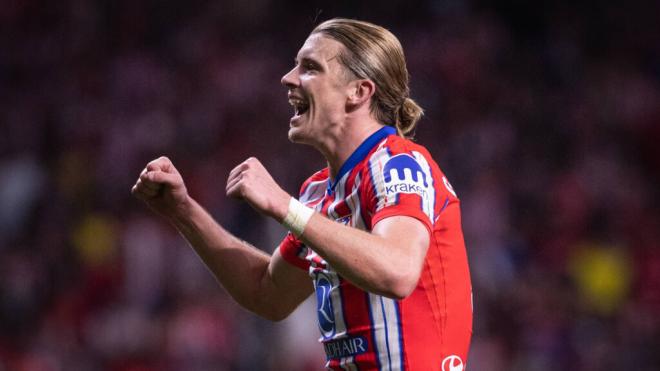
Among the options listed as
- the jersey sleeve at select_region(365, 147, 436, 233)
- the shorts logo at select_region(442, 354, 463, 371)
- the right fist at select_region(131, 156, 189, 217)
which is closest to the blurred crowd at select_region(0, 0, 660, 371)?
the right fist at select_region(131, 156, 189, 217)

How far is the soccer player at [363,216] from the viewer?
126 inches

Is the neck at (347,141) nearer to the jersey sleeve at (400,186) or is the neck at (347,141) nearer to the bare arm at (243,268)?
the jersey sleeve at (400,186)

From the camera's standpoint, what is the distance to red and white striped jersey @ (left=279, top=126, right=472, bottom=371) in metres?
3.47

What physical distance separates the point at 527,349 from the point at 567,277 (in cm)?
78

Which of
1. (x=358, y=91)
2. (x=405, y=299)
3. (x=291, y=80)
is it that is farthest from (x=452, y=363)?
(x=291, y=80)

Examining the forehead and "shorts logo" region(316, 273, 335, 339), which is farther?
the forehead

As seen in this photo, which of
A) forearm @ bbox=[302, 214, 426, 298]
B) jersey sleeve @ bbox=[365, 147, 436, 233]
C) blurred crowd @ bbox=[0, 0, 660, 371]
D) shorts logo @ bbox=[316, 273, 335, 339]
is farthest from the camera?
blurred crowd @ bbox=[0, 0, 660, 371]

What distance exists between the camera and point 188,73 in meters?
11.0

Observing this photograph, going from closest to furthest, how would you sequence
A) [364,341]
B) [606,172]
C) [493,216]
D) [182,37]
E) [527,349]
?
1. [364,341]
2. [527,349]
3. [493,216]
4. [606,172]
5. [182,37]

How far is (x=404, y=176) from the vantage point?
11.2 ft

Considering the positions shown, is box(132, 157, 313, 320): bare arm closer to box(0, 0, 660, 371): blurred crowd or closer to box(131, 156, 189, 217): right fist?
box(131, 156, 189, 217): right fist

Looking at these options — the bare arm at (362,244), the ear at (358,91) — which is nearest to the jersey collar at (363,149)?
the ear at (358,91)

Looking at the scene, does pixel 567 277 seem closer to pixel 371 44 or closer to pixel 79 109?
pixel 79 109

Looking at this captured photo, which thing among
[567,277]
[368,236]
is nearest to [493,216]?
[567,277]
